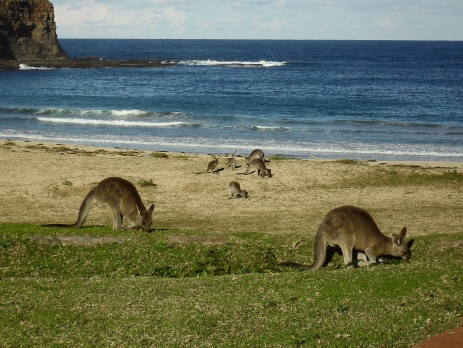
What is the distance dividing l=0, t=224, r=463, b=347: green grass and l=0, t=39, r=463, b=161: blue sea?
21.4m

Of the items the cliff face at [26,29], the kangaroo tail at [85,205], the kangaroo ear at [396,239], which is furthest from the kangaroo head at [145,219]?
the cliff face at [26,29]

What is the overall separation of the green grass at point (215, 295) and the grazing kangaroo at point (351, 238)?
356 millimetres

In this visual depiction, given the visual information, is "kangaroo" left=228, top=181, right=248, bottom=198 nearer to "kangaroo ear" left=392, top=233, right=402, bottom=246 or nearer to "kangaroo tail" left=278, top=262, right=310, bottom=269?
"kangaroo tail" left=278, top=262, right=310, bottom=269

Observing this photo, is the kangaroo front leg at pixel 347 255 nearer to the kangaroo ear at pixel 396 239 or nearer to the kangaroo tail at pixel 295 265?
the kangaroo tail at pixel 295 265

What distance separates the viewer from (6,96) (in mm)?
62656

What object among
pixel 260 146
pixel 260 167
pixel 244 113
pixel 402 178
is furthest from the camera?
pixel 244 113

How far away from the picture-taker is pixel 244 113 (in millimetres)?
52781

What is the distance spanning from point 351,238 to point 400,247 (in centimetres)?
94

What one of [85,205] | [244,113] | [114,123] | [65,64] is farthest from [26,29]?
[85,205]

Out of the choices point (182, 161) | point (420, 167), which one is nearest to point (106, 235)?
point (182, 161)

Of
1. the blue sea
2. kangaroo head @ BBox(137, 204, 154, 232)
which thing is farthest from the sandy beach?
the blue sea

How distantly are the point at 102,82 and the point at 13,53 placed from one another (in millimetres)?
32458

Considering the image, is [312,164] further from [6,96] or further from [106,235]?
[6,96]

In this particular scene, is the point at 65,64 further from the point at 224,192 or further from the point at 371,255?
the point at 371,255
